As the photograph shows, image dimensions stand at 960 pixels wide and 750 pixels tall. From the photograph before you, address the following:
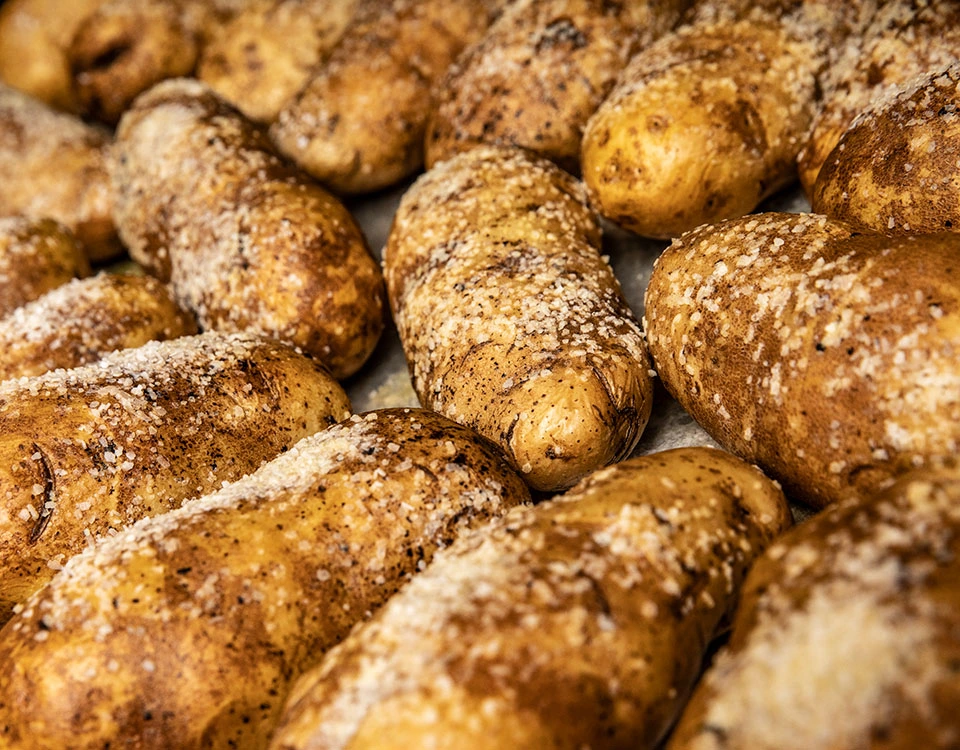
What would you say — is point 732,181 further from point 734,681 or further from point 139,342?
point 139,342

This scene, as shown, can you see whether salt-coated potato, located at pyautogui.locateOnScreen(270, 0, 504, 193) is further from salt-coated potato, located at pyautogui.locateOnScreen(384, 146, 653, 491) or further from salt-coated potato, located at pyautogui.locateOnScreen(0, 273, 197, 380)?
salt-coated potato, located at pyautogui.locateOnScreen(0, 273, 197, 380)

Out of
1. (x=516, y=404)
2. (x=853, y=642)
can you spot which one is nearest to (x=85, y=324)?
(x=516, y=404)

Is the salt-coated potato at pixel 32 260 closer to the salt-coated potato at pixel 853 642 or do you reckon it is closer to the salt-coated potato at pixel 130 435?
the salt-coated potato at pixel 130 435

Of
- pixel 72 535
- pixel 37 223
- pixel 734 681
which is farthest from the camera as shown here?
pixel 37 223

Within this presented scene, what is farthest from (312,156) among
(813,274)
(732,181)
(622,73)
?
(813,274)

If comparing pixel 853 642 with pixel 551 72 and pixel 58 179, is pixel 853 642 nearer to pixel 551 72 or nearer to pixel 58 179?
pixel 551 72

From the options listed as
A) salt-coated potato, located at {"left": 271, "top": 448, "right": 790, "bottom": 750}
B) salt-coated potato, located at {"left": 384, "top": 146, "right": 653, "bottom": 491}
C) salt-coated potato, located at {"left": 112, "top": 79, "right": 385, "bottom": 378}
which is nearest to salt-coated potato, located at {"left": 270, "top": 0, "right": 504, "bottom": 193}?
salt-coated potato, located at {"left": 112, "top": 79, "right": 385, "bottom": 378}

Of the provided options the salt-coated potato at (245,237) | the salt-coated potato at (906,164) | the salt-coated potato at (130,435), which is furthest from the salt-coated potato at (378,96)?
the salt-coated potato at (906,164)
